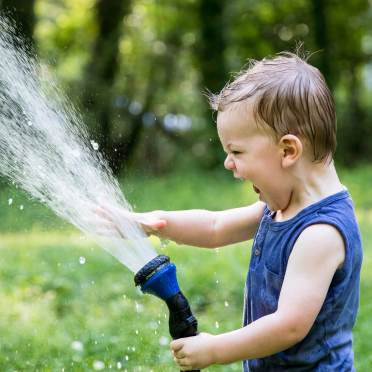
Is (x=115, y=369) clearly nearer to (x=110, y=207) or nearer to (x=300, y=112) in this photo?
(x=110, y=207)

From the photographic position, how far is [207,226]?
288cm

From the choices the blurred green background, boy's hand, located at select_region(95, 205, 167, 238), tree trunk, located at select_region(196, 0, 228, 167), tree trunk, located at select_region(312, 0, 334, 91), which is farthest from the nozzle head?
tree trunk, located at select_region(312, 0, 334, 91)

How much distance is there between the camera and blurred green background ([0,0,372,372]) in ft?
14.4

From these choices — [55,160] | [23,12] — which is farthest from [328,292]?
[23,12]

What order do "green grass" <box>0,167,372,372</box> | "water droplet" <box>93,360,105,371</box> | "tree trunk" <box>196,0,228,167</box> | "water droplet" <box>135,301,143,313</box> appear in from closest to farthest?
"water droplet" <box>93,360,105,371</box>, "green grass" <box>0,167,372,372</box>, "water droplet" <box>135,301,143,313</box>, "tree trunk" <box>196,0,228,167</box>

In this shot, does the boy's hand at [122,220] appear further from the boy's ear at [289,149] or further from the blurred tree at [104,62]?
the blurred tree at [104,62]

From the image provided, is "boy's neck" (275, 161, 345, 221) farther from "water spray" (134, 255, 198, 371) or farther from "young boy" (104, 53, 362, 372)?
"water spray" (134, 255, 198, 371)

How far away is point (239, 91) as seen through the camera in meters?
2.45

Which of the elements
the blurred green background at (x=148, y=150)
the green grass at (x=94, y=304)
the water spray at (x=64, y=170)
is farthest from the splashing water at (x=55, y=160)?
the green grass at (x=94, y=304)

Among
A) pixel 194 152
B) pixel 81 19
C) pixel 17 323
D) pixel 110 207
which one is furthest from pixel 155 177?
pixel 110 207

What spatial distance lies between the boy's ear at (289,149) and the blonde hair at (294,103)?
0.02 meters

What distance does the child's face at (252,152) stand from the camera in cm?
241

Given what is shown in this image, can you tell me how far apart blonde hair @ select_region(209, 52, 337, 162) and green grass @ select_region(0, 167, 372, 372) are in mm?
1721

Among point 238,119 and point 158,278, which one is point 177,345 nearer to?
point 158,278
